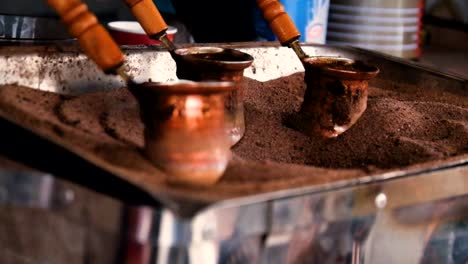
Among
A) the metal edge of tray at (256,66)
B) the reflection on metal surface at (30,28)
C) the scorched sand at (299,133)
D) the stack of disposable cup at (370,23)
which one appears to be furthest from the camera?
the stack of disposable cup at (370,23)

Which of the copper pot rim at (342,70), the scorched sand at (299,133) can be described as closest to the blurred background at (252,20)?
the scorched sand at (299,133)

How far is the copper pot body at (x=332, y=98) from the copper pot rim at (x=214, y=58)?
0.08 metres

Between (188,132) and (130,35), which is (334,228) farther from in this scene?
(130,35)

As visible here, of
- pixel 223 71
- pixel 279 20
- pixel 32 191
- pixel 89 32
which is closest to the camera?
pixel 32 191

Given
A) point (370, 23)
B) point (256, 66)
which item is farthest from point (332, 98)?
point (370, 23)

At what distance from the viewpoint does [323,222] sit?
27.4 inches

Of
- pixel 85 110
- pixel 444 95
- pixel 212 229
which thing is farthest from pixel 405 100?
pixel 212 229

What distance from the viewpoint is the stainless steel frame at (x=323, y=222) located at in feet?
2.06

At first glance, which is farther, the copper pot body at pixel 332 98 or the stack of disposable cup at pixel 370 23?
the stack of disposable cup at pixel 370 23

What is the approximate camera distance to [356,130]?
3.26 feet

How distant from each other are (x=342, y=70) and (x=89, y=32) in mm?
305

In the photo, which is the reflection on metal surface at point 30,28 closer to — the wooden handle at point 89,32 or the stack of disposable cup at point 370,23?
the wooden handle at point 89,32

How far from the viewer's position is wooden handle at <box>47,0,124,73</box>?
2.55ft

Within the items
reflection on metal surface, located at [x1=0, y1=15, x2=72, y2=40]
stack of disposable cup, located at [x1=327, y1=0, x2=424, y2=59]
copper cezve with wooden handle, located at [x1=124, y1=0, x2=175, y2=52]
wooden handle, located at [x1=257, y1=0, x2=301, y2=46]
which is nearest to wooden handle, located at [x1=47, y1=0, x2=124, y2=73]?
copper cezve with wooden handle, located at [x1=124, y1=0, x2=175, y2=52]
